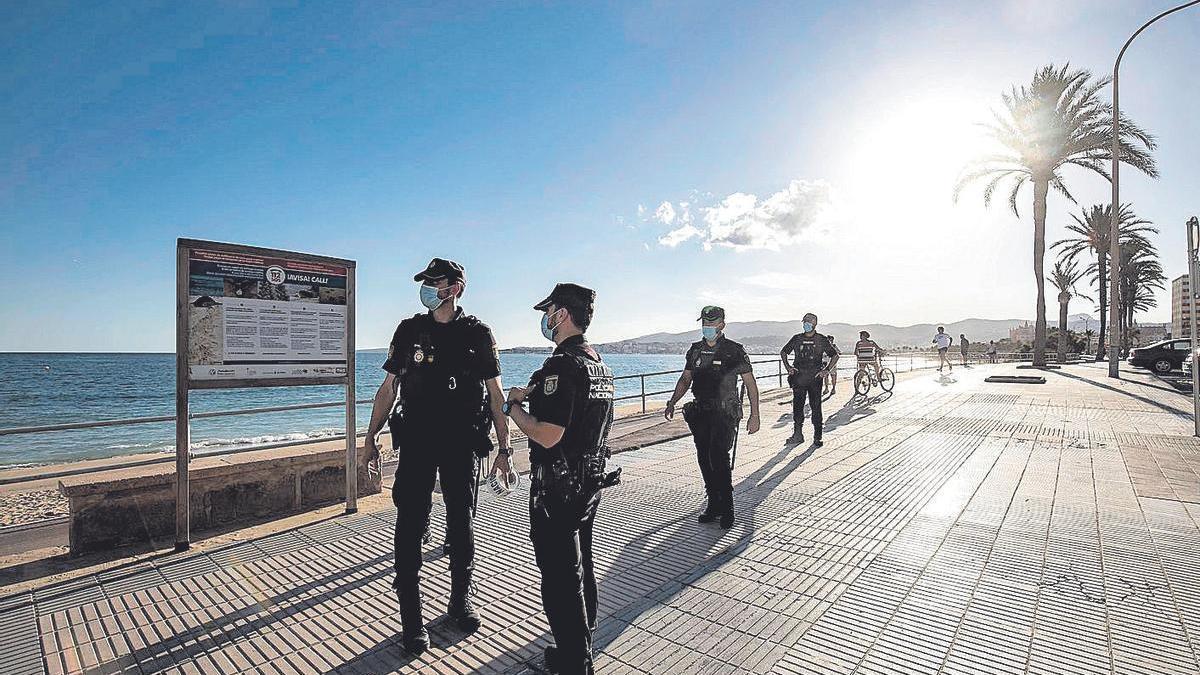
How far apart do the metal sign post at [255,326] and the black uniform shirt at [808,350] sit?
608cm

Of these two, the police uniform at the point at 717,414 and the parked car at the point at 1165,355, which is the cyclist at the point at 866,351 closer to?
the police uniform at the point at 717,414

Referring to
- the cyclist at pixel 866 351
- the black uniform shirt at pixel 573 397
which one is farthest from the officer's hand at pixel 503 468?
the cyclist at pixel 866 351

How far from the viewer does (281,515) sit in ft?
18.3

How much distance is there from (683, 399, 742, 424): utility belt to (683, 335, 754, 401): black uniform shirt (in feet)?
0.08

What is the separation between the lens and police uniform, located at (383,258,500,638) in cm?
308

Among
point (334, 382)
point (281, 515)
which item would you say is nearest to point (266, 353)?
point (334, 382)

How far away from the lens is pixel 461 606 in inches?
129

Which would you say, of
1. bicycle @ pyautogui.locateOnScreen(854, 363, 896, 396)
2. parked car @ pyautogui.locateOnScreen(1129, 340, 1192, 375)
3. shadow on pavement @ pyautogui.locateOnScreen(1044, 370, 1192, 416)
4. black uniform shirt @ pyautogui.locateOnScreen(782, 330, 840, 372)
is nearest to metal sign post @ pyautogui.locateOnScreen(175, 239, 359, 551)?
black uniform shirt @ pyautogui.locateOnScreen(782, 330, 840, 372)

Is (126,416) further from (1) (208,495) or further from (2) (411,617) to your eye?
(2) (411,617)

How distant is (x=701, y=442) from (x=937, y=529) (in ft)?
6.57

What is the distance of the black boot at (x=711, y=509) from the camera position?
508 centimetres

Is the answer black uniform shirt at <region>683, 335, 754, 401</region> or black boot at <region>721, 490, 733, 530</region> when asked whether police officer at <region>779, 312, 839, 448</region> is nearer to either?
black uniform shirt at <region>683, 335, 754, 401</region>

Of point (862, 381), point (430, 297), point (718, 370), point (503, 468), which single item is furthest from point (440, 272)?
point (862, 381)

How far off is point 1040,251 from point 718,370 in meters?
28.7
